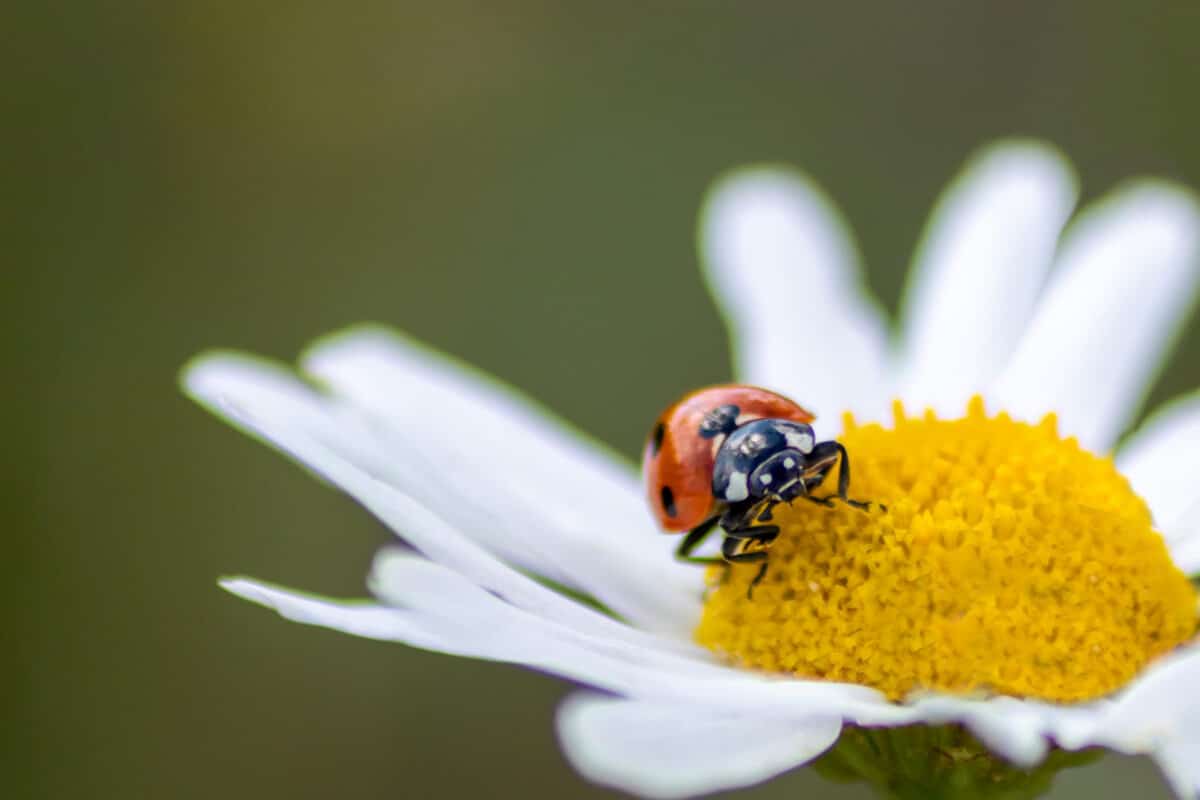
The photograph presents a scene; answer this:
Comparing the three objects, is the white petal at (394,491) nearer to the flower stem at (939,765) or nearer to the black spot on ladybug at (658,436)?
the black spot on ladybug at (658,436)

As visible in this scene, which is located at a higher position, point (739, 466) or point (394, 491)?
point (739, 466)

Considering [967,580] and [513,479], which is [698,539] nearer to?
[967,580]

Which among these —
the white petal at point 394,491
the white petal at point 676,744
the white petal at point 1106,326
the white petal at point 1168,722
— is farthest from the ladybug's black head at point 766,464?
the white petal at point 1106,326

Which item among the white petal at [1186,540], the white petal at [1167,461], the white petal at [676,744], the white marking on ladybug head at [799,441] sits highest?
the white petal at [1167,461]

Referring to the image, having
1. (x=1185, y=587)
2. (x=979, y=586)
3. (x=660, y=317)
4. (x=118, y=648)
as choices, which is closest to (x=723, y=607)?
(x=979, y=586)

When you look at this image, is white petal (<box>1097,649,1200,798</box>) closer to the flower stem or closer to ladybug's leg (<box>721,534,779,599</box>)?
the flower stem

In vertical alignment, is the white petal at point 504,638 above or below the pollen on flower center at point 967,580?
below

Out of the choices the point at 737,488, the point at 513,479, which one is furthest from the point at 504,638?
the point at 513,479

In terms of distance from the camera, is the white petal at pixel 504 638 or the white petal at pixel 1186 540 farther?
the white petal at pixel 1186 540
